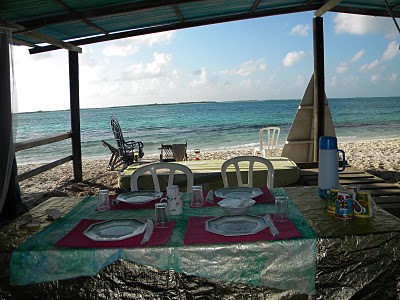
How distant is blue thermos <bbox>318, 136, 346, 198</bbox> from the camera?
2.05 m

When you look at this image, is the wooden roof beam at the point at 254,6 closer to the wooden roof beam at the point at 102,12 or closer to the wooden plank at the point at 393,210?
the wooden roof beam at the point at 102,12

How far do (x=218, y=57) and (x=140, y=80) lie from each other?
7304mm

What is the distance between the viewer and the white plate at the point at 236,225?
1.59 metres

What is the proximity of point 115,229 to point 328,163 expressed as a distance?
117 centimetres

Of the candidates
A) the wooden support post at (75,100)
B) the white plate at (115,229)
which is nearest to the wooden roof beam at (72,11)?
the wooden support post at (75,100)

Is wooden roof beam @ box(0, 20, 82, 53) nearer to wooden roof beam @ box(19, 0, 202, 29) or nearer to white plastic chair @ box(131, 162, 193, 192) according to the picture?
wooden roof beam @ box(19, 0, 202, 29)

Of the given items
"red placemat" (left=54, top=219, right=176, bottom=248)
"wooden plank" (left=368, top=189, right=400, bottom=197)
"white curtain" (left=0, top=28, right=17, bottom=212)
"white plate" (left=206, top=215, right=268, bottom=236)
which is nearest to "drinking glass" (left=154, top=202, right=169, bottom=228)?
"red placemat" (left=54, top=219, right=176, bottom=248)

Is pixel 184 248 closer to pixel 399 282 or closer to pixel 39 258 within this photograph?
pixel 39 258

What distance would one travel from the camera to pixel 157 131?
21859mm

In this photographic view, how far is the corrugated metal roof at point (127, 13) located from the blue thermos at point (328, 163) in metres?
2.07

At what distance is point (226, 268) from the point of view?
151 centimetres

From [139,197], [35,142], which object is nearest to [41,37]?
[35,142]

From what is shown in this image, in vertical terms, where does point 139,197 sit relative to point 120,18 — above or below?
below

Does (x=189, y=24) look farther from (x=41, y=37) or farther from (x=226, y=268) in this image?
(x=226, y=268)
